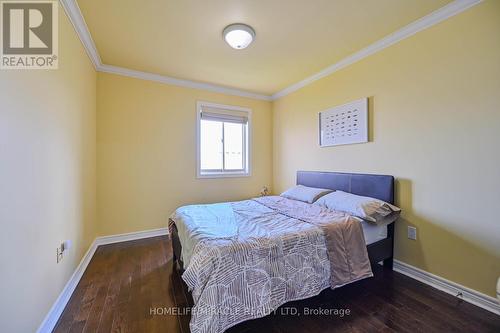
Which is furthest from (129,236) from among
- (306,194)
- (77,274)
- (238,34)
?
(238,34)

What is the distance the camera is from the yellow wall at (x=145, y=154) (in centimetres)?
309

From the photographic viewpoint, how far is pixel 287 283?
1.57 meters

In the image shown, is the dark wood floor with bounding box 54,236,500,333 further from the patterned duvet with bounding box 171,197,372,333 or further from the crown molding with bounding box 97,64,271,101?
the crown molding with bounding box 97,64,271,101

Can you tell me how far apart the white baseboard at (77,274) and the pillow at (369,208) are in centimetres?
262

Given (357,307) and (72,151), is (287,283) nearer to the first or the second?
(357,307)

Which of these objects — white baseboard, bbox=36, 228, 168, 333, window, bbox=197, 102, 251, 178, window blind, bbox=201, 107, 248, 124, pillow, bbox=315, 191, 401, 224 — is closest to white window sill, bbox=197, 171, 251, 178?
window, bbox=197, 102, 251, 178

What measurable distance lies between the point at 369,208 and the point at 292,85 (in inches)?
101

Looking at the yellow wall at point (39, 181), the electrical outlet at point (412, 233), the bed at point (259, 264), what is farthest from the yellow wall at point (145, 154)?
the electrical outlet at point (412, 233)

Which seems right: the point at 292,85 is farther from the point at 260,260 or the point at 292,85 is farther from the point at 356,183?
the point at 260,260

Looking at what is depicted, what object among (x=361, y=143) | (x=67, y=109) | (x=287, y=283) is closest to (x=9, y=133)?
(x=67, y=109)

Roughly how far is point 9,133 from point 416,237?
11.0ft

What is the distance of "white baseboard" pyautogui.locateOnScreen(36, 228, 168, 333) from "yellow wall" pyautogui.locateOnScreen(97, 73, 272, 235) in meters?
0.09

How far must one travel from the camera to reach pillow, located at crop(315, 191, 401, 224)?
2109mm

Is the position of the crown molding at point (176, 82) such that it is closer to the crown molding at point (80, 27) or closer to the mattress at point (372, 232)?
the crown molding at point (80, 27)
